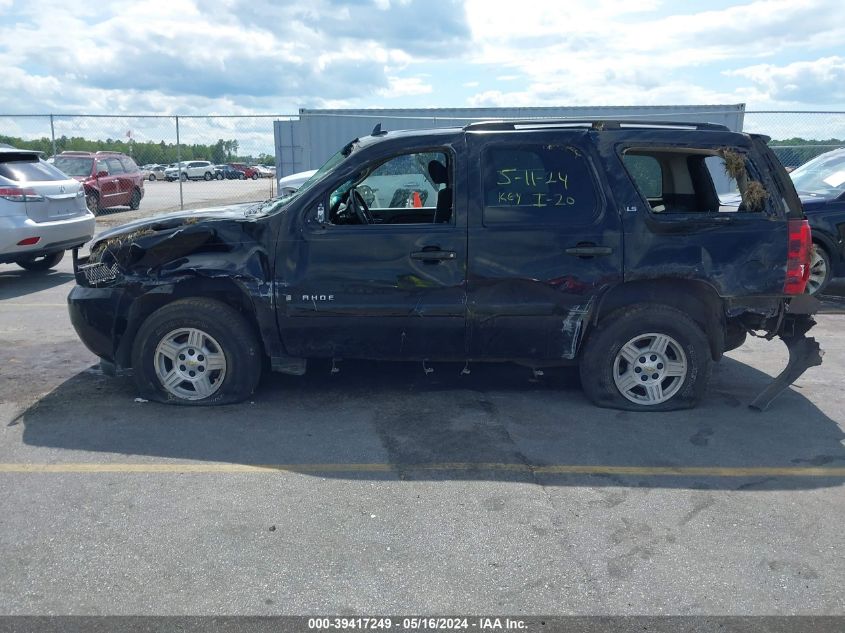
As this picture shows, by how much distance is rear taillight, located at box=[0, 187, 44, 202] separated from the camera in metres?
9.64

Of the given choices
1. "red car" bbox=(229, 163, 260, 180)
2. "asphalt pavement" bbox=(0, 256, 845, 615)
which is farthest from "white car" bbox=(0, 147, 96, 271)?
"red car" bbox=(229, 163, 260, 180)

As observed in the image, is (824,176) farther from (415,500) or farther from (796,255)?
(415,500)

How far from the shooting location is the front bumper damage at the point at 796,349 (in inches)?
218

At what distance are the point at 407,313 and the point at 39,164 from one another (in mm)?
7580

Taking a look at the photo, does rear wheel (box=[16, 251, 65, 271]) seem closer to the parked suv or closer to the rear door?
the rear door

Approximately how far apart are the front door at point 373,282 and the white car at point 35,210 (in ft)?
19.5

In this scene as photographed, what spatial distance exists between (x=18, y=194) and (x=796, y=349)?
911cm

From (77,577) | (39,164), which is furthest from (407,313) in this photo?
(39,164)

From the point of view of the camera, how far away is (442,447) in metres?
4.79

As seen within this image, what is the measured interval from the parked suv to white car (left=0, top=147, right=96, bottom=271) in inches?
418

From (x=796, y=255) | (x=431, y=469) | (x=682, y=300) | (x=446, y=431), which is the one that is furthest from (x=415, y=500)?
(x=796, y=255)

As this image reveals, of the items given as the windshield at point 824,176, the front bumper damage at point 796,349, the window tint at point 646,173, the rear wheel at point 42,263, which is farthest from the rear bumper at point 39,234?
the windshield at point 824,176

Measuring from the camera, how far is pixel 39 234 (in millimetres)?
9898

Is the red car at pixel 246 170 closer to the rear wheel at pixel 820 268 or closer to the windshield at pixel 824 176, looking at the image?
the windshield at pixel 824 176
